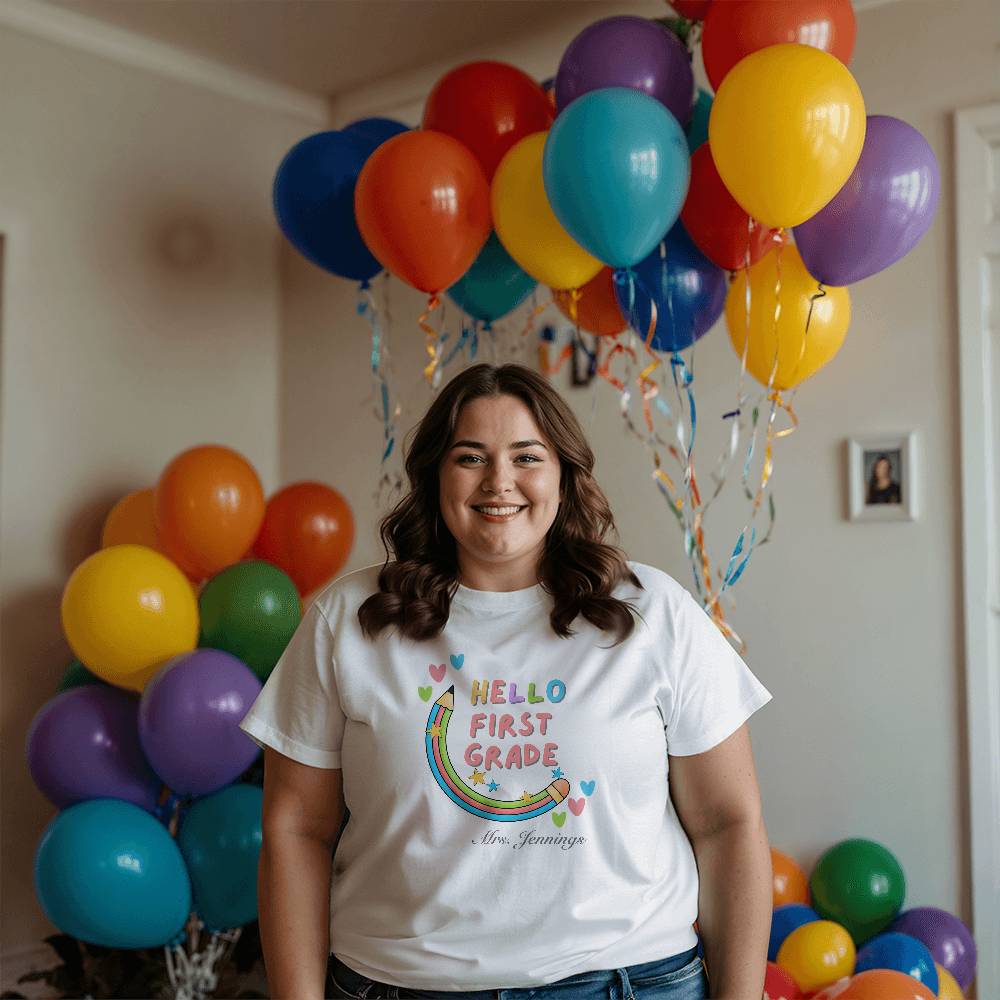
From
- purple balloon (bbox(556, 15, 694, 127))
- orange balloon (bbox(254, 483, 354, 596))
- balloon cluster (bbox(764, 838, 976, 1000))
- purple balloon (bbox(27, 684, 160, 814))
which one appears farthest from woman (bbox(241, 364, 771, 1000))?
orange balloon (bbox(254, 483, 354, 596))

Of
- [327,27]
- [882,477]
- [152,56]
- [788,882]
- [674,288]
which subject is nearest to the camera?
[674,288]

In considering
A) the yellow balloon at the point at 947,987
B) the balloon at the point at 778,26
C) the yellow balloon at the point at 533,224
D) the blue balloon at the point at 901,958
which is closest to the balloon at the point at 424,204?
the yellow balloon at the point at 533,224

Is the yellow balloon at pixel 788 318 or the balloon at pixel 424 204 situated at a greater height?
the balloon at pixel 424 204

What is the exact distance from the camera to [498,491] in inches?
60.8

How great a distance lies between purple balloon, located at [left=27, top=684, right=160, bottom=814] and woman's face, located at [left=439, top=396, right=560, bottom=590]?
1536mm

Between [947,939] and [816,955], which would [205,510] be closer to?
[816,955]

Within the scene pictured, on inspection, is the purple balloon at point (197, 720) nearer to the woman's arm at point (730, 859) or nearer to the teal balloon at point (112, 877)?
the teal balloon at point (112, 877)

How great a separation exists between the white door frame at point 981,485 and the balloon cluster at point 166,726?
1648mm

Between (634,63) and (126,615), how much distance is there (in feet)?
5.46

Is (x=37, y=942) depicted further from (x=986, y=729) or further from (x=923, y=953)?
(x=986, y=729)

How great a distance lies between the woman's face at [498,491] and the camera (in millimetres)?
1550

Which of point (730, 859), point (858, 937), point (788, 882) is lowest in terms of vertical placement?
point (858, 937)

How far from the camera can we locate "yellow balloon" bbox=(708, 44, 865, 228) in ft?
6.88

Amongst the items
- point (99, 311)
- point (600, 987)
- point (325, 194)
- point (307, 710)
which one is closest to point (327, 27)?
point (325, 194)
